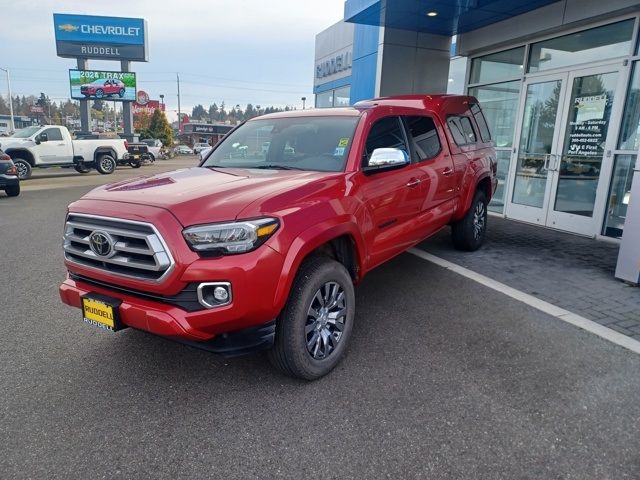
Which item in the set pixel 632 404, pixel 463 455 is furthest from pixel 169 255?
pixel 632 404

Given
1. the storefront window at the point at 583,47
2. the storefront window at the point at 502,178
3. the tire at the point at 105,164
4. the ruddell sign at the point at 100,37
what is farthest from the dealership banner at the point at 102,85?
the storefront window at the point at 583,47

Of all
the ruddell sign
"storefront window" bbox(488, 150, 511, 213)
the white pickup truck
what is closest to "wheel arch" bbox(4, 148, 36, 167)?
the white pickup truck

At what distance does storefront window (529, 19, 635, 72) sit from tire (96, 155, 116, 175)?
18137 mm

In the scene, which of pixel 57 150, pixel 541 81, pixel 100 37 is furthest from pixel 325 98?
pixel 100 37

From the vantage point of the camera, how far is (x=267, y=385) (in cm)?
312

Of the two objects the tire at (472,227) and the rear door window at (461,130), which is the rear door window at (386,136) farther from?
the tire at (472,227)

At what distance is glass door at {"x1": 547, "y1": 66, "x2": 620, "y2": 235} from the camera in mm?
7289

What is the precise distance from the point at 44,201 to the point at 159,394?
10.8 m

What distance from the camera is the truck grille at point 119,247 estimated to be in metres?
2.62

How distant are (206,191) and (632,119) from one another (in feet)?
22.5

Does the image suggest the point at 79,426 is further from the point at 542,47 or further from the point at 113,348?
the point at 542,47

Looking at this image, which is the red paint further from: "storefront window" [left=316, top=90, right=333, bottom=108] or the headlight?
"storefront window" [left=316, top=90, right=333, bottom=108]

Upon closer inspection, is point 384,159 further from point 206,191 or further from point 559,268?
point 559,268

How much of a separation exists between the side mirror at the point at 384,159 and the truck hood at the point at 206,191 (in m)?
0.36
